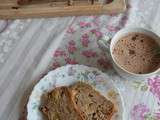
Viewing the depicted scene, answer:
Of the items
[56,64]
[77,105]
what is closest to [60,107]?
[77,105]

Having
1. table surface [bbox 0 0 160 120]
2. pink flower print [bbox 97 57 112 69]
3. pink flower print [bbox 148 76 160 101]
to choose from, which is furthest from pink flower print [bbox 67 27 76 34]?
pink flower print [bbox 148 76 160 101]

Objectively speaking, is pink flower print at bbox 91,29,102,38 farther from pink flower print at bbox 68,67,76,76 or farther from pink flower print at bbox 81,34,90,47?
pink flower print at bbox 68,67,76,76

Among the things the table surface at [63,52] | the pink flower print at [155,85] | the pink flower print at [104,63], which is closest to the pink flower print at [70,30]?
A: the table surface at [63,52]

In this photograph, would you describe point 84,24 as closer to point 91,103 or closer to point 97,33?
point 97,33

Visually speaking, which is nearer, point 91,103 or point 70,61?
point 91,103

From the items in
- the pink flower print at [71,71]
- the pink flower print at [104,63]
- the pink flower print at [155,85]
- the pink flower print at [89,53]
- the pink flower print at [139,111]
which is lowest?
the pink flower print at [139,111]

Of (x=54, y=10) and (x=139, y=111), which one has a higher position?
(x=54, y=10)

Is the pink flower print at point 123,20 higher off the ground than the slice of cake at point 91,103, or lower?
higher

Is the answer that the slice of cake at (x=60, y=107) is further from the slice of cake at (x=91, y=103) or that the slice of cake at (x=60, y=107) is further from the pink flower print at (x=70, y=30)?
the pink flower print at (x=70, y=30)
